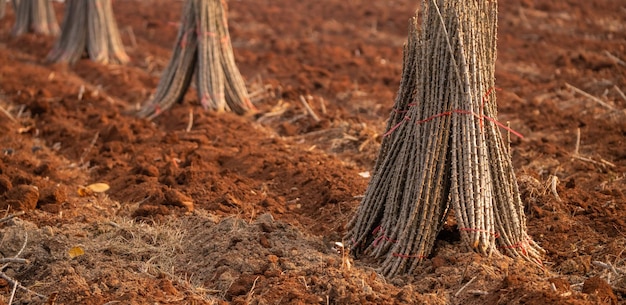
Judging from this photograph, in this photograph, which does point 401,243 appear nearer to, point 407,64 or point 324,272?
point 324,272

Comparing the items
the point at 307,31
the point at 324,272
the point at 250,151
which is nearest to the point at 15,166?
the point at 250,151

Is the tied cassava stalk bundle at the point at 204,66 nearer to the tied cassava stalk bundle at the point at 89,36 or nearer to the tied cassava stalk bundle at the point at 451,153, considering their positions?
the tied cassava stalk bundle at the point at 89,36

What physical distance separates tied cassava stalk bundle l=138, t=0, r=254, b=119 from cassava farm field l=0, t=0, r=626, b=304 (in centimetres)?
18

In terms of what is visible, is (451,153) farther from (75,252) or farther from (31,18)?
(31,18)

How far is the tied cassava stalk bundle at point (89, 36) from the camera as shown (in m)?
12.1

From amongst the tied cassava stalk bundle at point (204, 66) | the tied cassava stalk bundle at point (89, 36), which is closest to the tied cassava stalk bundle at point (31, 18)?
the tied cassava stalk bundle at point (89, 36)

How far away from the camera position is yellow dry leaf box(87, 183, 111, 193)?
671 cm

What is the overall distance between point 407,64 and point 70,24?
28.1 feet

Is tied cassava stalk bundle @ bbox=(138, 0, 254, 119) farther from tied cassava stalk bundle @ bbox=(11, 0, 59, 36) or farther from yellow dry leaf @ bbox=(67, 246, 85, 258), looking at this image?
tied cassava stalk bundle @ bbox=(11, 0, 59, 36)

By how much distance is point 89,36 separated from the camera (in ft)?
39.8

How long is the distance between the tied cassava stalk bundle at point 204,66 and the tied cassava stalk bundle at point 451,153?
13.6 feet

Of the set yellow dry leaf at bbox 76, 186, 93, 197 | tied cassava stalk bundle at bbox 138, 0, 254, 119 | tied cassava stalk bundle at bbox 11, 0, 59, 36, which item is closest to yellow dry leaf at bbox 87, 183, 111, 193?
yellow dry leaf at bbox 76, 186, 93, 197

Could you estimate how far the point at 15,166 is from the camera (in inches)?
274

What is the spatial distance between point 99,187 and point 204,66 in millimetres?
2392
